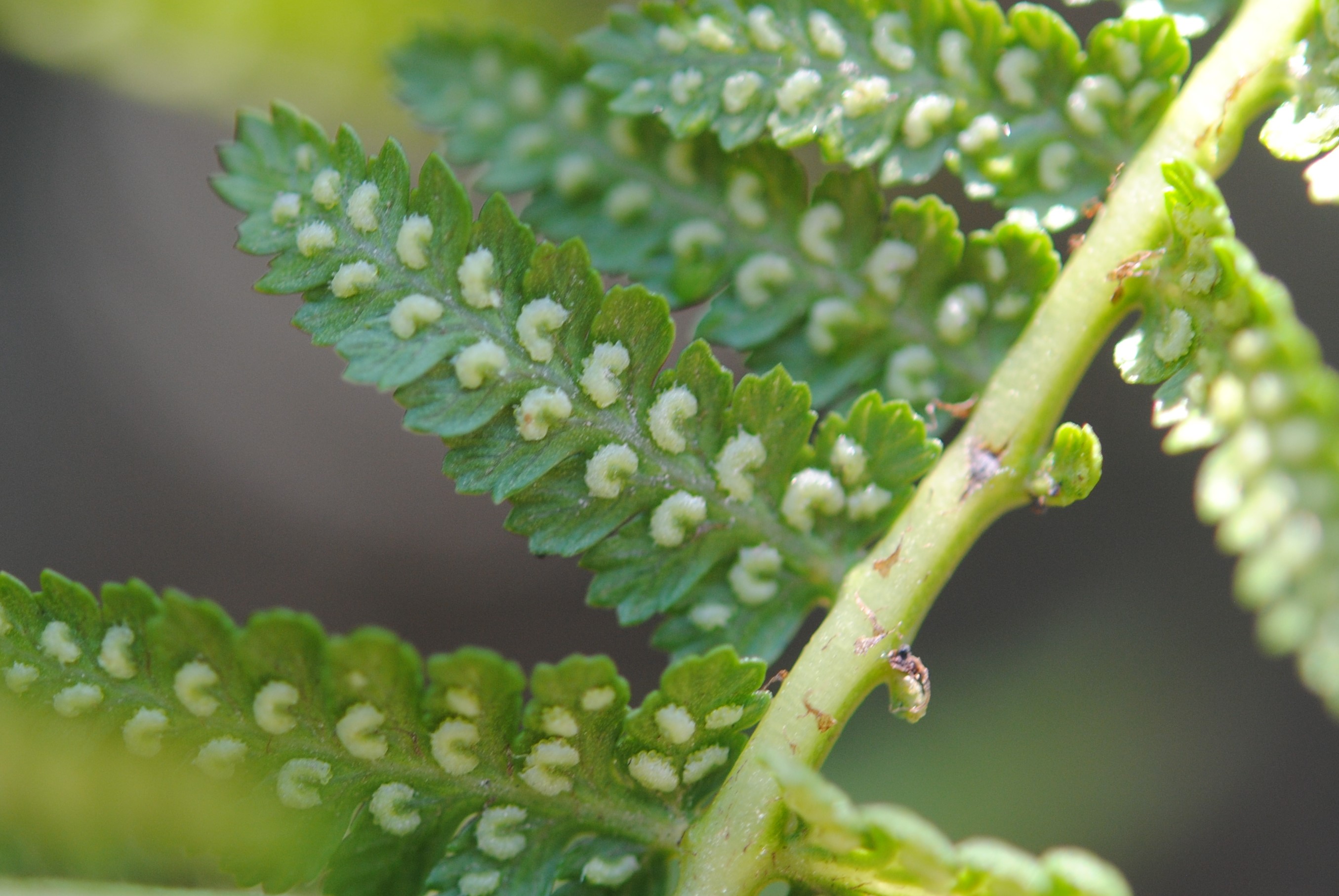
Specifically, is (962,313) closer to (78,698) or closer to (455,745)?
(455,745)

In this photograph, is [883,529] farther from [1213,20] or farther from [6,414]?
[6,414]

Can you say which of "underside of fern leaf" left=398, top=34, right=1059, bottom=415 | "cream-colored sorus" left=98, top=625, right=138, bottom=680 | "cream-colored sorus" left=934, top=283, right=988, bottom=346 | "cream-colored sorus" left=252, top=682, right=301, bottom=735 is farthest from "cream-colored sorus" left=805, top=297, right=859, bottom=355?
"cream-colored sorus" left=98, top=625, right=138, bottom=680

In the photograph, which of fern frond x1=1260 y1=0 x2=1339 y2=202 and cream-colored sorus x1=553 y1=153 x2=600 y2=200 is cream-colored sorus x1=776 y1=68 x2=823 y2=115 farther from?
fern frond x1=1260 y1=0 x2=1339 y2=202

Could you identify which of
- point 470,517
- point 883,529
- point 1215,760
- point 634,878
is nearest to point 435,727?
point 634,878

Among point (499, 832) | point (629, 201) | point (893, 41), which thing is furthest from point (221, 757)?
point (893, 41)

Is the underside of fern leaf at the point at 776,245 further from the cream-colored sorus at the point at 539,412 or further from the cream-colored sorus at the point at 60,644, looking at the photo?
the cream-colored sorus at the point at 60,644
